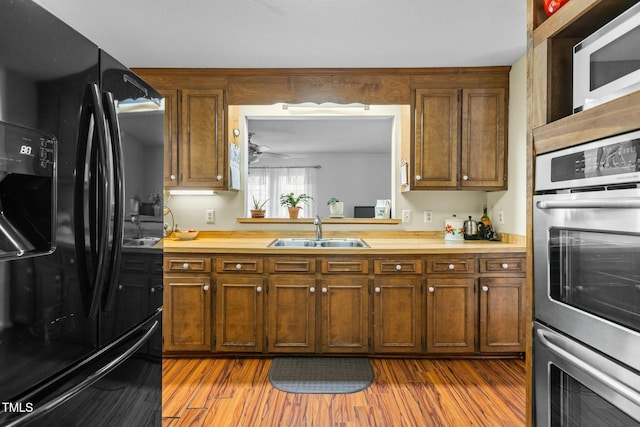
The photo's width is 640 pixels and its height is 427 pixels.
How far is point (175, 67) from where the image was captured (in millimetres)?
2859

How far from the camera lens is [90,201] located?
0.98m

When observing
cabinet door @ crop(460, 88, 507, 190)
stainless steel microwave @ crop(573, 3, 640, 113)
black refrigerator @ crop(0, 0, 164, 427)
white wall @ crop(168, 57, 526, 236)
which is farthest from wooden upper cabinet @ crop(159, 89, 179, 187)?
stainless steel microwave @ crop(573, 3, 640, 113)

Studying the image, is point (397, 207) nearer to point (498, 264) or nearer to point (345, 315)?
point (498, 264)

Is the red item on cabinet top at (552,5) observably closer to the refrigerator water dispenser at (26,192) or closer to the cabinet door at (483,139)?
the cabinet door at (483,139)

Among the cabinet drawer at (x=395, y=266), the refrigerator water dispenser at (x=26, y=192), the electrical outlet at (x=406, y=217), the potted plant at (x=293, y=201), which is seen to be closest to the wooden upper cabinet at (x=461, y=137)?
the electrical outlet at (x=406, y=217)

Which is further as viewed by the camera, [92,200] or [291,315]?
[291,315]

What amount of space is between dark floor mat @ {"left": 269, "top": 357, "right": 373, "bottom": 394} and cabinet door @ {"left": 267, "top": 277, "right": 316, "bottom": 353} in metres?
0.10

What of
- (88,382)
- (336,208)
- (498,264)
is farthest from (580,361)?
(336,208)

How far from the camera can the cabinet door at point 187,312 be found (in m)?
2.57

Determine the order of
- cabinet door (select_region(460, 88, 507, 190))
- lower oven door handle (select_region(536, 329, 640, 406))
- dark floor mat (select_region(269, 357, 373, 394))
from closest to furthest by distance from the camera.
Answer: lower oven door handle (select_region(536, 329, 640, 406)), dark floor mat (select_region(269, 357, 373, 394)), cabinet door (select_region(460, 88, 507, 190))

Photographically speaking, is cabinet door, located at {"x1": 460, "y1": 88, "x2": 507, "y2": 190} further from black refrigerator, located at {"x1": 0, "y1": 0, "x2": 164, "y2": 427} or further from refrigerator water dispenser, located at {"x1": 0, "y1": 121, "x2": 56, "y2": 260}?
refrigerator water dispenser, located at {"x1": 0, "y1": 121, "x2": 56, "y2": 260}

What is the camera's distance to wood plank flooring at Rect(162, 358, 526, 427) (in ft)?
6.17

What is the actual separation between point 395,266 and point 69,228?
2.08 metres

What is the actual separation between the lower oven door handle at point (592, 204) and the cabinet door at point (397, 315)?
1410mm
